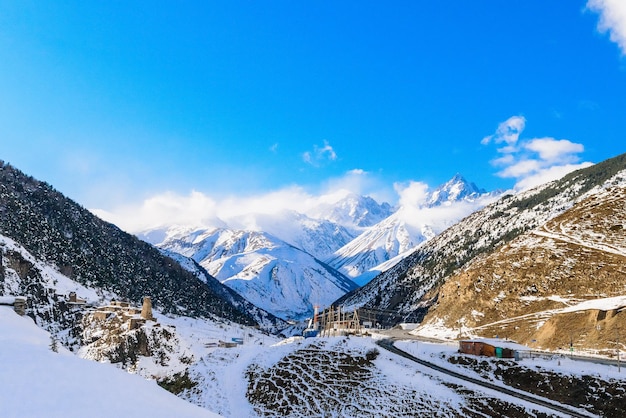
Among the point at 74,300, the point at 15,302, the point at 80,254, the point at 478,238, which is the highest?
the point at 478,238

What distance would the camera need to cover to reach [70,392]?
701cm

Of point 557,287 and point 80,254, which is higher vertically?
point 80,254

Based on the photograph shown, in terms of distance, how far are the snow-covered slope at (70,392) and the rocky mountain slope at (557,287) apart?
52166 mm

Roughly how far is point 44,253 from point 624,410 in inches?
5007

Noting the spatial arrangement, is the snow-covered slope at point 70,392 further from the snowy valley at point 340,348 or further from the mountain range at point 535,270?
the mountain range at point 535,270

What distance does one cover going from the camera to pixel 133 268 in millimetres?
158125

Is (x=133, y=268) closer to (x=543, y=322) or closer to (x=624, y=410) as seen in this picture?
(x=543, y=322)

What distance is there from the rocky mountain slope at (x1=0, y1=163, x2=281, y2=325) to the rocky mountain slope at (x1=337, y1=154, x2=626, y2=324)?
7307 cm

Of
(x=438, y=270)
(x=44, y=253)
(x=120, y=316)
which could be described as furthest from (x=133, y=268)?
(x=438, y=270)

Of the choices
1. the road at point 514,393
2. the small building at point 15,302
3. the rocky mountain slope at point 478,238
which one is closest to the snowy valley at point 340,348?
the road at point 514,393

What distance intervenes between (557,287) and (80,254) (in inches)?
5263

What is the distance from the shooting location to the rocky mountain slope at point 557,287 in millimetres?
51281

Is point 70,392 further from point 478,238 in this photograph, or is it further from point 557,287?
point 478,238

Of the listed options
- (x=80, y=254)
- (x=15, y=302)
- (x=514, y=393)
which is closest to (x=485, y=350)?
(x=514, y=393)
